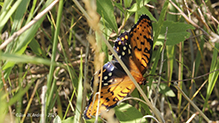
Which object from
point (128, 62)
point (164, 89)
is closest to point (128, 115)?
point (128, 62)

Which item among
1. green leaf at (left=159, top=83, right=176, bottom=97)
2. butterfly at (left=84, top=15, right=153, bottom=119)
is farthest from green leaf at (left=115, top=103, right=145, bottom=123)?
green leaf at (left=159, top=83, right=176, bottom=97)

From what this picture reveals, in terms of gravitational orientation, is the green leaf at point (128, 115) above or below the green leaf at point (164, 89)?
above

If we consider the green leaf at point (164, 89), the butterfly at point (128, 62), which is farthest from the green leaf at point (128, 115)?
the green leaf at point (164, 89)

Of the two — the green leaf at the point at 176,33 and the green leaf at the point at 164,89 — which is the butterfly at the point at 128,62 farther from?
the green leaf at the point at 164,89

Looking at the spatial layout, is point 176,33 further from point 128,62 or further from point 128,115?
point 128,115

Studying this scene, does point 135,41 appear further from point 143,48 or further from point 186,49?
point 186,49

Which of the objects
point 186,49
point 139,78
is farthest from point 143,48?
point 186,49
